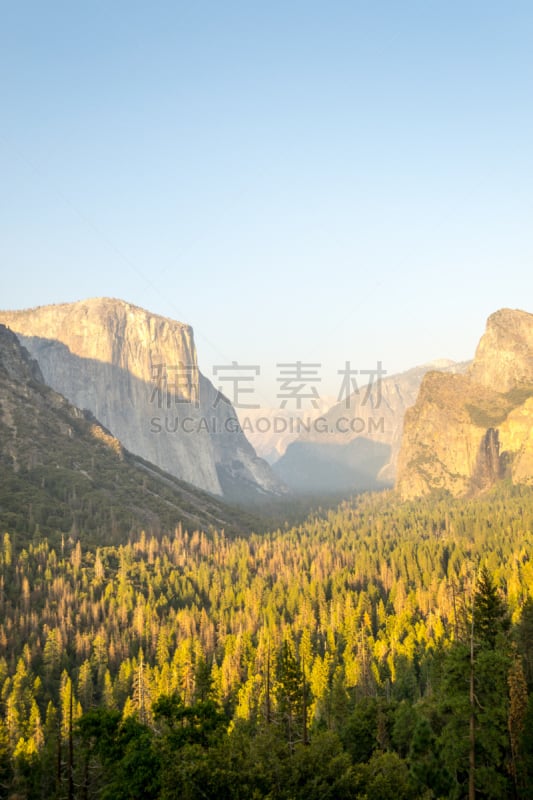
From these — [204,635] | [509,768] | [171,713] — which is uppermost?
[171,713]

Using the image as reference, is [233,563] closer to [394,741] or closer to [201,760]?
[394,741]

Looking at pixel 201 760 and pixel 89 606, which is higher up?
pixel 201 760

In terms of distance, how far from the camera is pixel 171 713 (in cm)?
4844

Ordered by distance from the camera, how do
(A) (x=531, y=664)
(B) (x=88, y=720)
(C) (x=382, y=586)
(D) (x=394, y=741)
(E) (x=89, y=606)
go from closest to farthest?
1. (B) (x=88, y=720)
2. (D) (x=394, y=741)
3. (A) (x=531, y=664)
4. (E) (x=89, y=606)
5. (C) (x=382, y=586)

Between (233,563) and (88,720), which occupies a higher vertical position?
(88,720)

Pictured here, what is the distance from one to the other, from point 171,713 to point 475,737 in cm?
2211

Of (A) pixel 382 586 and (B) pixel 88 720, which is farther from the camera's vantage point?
(A) pixel 382 586

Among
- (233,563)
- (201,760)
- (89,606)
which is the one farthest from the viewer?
(233,563)

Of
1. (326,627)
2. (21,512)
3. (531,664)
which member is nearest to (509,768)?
(531,664)

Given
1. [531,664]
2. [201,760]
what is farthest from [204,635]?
[201,760]

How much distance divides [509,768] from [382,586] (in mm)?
111111

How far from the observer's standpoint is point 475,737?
131 ft

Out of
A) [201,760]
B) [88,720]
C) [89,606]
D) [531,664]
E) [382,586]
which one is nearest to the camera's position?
[201,760]

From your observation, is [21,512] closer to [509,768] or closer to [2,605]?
[2,605]
